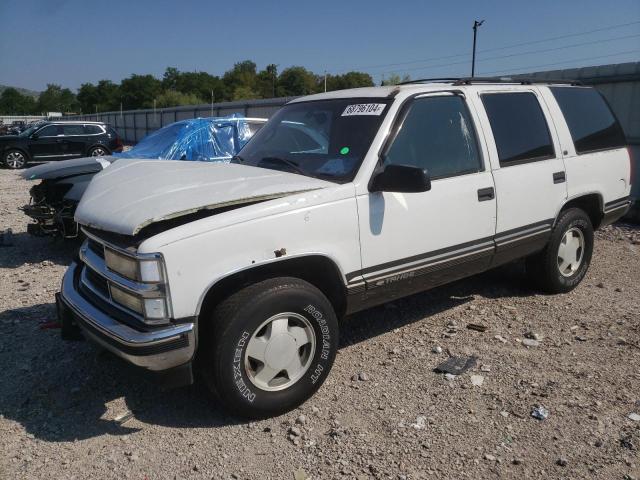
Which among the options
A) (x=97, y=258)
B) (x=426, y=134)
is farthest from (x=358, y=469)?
(x=426, y=134)

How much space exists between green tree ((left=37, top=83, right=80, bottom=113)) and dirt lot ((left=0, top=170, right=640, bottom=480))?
5159 inches

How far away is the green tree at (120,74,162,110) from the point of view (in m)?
98.2

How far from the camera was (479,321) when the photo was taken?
4.59 m

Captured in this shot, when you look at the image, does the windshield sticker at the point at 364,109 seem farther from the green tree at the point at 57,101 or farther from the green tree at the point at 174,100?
the green tree at the point at 57,101

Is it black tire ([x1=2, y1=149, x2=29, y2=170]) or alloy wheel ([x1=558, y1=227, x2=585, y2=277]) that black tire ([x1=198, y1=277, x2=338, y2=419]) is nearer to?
alloy wheel ([x1=558, y1=227, x2=585, y2=277])

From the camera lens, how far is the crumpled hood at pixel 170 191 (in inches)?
110

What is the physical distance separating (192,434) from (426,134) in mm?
2477

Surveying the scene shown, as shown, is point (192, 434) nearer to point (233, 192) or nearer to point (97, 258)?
point (97, 258)

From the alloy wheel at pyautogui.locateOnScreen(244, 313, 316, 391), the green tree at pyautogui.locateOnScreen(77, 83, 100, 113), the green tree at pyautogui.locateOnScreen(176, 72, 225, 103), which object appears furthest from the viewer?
the green tree at pyautogui.locateOnScreen(77, 83, 100, 113)

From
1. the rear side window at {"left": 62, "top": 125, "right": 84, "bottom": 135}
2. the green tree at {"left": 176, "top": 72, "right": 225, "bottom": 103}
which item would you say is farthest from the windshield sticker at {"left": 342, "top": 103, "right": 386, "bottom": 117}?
the green tree at {"left": 176, "top": 72, "right": 225, "bottom": 103}

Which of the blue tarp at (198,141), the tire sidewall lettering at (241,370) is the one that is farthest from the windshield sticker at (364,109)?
the blue tarp at (198,141)

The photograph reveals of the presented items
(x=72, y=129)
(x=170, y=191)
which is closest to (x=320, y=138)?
(x=170, y=191)

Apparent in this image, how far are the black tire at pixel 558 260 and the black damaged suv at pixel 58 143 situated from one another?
1756 centimetres

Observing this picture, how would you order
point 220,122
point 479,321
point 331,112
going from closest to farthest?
point 331,112
point 479,321
point 220,122
